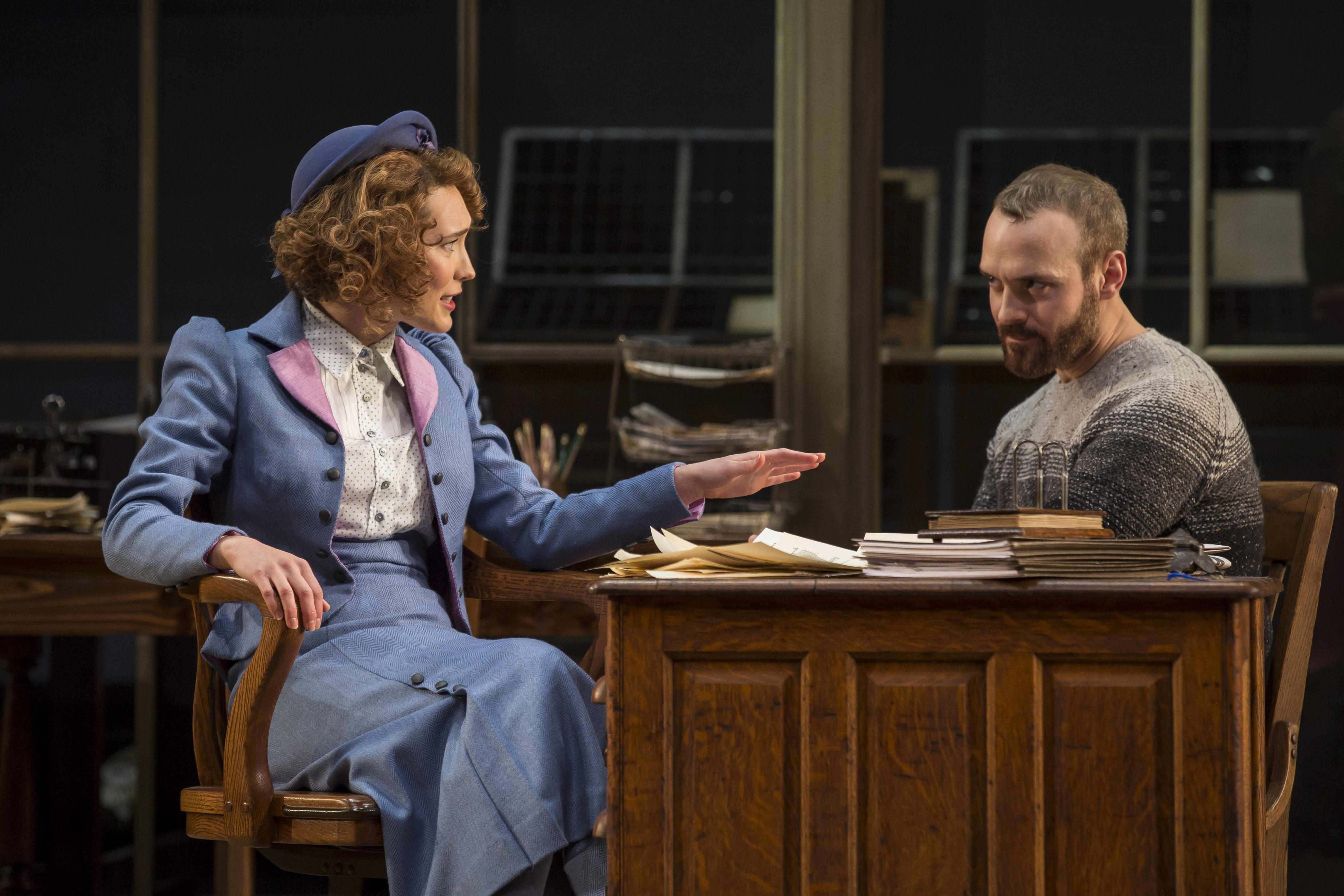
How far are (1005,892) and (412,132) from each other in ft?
4.74

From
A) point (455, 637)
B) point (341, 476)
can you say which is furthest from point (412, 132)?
point (455, 637)

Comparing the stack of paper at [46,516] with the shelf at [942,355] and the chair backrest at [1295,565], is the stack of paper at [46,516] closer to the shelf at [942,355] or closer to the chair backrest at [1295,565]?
the shelf at [942,355]

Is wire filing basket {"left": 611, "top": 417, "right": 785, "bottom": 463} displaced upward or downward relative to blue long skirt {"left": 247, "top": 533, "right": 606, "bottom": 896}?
upward

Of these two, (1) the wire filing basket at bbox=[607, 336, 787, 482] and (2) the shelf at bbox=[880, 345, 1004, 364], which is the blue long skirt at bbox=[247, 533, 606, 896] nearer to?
(1) the wire filing basket at bbox=[607, 336, 787, 482]

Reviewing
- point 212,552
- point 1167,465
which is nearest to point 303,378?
point 212,552

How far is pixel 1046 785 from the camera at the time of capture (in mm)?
1443

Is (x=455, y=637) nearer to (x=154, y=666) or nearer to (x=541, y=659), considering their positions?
(x=541, y=659)

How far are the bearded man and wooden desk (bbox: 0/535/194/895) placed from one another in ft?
5.58

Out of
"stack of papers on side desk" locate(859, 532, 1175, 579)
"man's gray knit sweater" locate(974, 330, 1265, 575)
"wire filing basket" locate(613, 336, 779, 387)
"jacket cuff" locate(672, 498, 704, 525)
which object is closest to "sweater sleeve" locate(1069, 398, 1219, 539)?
"man's gray knit sweater" locate(974, 330, 1265, 575)

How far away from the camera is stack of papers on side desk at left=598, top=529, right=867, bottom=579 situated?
1505 millimetres

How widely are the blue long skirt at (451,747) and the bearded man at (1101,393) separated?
2.29 ft

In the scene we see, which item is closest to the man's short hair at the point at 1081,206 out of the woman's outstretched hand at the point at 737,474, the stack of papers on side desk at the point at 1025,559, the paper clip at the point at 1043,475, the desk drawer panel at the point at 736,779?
the paper clip at the point at 1043,475

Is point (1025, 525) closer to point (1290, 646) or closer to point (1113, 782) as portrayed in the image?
point (1113, 782)

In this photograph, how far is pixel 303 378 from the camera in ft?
6.53
